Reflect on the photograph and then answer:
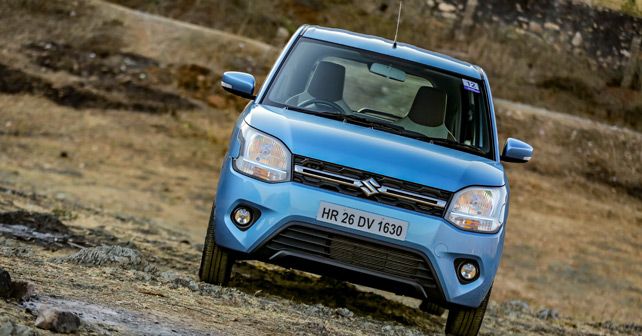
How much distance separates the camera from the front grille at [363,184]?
5.98 m

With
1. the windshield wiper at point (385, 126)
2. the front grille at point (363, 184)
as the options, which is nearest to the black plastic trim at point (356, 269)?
the front grille at point (363, 184)

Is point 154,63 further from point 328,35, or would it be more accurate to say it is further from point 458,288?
point 458,288

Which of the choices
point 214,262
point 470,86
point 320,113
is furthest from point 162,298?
point 470,86

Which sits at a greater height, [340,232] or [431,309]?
[340,232]

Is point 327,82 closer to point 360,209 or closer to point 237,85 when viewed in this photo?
point 237,85

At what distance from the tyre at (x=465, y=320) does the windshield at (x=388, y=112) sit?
0.89m

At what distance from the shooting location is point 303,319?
19.8ft

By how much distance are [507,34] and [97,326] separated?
80.7ft

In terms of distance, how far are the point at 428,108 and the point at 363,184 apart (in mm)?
1331

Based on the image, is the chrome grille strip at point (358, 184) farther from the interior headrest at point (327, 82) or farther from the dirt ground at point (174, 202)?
the interior headrest at point (327, 82)

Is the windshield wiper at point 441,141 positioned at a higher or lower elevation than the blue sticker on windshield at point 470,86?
lower

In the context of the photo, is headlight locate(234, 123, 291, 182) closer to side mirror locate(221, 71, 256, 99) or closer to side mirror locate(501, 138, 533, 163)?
side mirror locate(221, 71, 256, 99)

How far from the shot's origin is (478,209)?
243 inches

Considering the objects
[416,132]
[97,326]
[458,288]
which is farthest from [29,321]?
[416,132]
